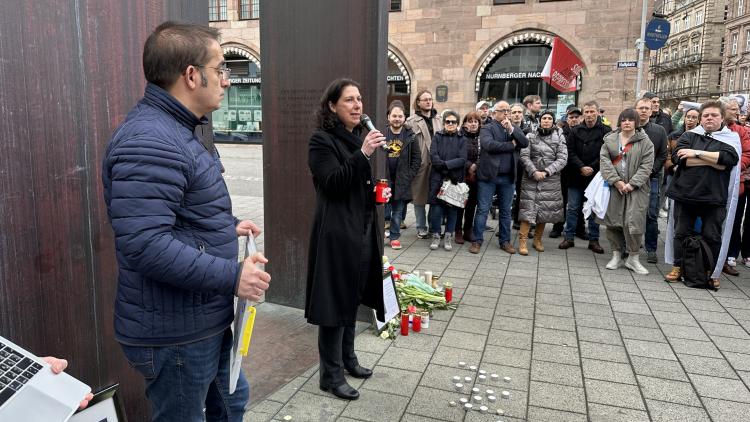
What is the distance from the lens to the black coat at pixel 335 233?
315 cm

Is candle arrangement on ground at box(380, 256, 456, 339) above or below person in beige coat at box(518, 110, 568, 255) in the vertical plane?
below

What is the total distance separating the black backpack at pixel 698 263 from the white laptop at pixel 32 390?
20.7 ft

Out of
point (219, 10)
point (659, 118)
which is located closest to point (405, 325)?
point (659, 118)

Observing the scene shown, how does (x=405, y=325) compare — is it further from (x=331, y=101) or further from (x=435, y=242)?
(x=435, y=242)

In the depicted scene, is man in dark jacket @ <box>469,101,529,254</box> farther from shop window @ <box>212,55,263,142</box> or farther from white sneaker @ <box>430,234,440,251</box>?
shop window @ <box>212,55,263,142</box>

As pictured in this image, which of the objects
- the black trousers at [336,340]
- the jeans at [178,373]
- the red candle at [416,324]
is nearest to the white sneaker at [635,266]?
the red candle at [416,324]

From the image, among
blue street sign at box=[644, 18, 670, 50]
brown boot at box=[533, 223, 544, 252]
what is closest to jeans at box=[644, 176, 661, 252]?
brown boot at box=[533, 223, 544, 252]

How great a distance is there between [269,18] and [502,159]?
3.89 meters

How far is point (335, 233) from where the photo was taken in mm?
3170

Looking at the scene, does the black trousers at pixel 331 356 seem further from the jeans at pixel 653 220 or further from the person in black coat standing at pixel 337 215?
the jeans at pixel 653 220

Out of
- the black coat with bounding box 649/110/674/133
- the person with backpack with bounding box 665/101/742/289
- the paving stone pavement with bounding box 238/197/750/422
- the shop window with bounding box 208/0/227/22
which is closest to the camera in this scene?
the paving stone pavement with bounding box 238/197/750/422

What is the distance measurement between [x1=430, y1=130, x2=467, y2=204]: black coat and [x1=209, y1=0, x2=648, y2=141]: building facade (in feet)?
36.6

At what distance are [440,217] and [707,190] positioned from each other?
10.9 feet

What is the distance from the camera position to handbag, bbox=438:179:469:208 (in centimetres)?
750
